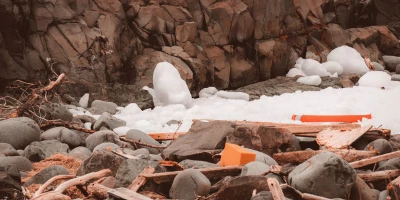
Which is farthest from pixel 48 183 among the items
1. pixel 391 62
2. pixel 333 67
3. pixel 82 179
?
pixel 391 62

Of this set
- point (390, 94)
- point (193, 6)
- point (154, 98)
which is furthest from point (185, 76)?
point (390, 94)

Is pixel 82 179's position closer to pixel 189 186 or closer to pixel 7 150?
pixel 189 186

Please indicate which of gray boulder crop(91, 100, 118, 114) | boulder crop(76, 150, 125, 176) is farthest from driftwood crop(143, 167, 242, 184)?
gray boulder crop(91, 100, 118, 114)

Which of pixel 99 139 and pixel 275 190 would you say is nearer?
pixel 275 190

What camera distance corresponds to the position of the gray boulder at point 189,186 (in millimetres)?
4613

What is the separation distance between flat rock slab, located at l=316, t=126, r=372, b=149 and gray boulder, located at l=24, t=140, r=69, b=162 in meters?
3.75

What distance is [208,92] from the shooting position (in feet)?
45.6

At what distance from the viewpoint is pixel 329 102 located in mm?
11195

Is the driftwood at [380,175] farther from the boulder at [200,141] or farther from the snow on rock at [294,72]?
the snow on rock at [294,72]

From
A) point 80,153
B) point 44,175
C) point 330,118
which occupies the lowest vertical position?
point 330,118

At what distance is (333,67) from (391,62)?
3.54 meters

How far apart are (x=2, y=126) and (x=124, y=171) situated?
343 centimetres

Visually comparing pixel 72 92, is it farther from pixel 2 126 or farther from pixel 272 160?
pixel 272 160

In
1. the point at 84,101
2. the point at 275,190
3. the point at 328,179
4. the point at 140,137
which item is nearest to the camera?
the point at 275,190
